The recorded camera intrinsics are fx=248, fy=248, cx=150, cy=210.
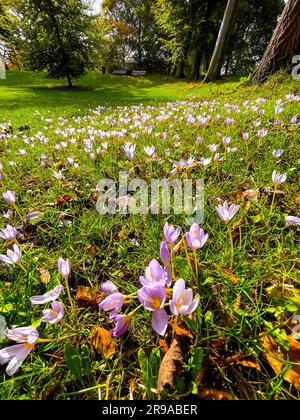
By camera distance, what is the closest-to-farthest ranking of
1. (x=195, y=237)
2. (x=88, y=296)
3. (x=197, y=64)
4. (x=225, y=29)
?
1. (x=195, y=237)
2. (x=88, y=296)
3. (x=225, y=29)
4. (x=197, y=64)

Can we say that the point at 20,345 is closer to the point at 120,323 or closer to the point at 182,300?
the point at 120,323

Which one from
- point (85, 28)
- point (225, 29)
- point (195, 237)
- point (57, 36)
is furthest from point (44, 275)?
point (85, 28)

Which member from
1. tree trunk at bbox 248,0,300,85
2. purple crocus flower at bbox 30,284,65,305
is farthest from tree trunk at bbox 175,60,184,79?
purple crocus flower at bbox 30,284,65,305

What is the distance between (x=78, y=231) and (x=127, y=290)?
0.62 meters

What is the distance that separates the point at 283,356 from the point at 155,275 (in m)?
0.54

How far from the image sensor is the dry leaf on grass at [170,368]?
0.81m

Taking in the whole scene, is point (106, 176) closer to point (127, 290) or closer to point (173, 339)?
point (127, 290)

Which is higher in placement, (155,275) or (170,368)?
(155,275)

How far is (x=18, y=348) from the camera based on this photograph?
0.83 metres

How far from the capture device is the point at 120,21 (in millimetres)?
40562

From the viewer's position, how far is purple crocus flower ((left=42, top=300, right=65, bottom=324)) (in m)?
0.87

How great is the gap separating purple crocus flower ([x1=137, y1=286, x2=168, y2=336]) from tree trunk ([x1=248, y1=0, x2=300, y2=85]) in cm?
755

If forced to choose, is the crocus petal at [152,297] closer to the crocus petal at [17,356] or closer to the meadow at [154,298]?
the meadow at [154,298]
